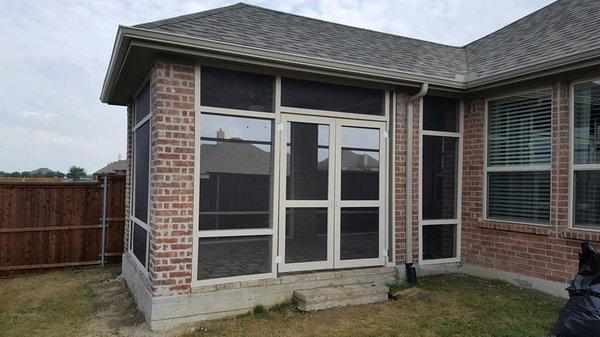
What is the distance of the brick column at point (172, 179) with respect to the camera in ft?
13.3

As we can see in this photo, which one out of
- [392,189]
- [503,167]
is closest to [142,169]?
[392,189]

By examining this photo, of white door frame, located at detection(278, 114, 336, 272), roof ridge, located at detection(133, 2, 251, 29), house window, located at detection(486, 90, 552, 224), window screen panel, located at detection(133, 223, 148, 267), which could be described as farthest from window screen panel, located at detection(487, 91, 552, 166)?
window screen panel, located at detection(133, 223, 148, 267)

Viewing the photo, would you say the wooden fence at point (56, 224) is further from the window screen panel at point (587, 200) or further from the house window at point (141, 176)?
the window screen panel at point (587, 200)

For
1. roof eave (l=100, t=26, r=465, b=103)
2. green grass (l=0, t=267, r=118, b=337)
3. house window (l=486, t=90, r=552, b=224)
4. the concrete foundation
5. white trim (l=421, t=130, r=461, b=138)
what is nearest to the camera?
roof eave (l=100, t=26, r=465, b=103)

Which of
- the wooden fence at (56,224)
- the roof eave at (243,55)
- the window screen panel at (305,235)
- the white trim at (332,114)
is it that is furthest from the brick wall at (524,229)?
the wooden fence at (56,224)

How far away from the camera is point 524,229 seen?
5.23m

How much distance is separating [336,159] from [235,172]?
136 centimetres

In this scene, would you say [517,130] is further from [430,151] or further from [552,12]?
[552,12]

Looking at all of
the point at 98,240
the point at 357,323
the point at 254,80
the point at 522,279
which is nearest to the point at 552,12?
the point at 522,279

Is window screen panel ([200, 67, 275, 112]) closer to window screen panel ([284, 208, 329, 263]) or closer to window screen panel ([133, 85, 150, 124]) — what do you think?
window screen panel ([133, 85, 150, 124])

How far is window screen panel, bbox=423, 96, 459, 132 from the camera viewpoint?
5.79 meters

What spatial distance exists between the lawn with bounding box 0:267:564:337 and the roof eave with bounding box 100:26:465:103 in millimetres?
2781

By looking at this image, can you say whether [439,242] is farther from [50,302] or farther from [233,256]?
[50,302]

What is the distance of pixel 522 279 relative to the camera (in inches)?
207
